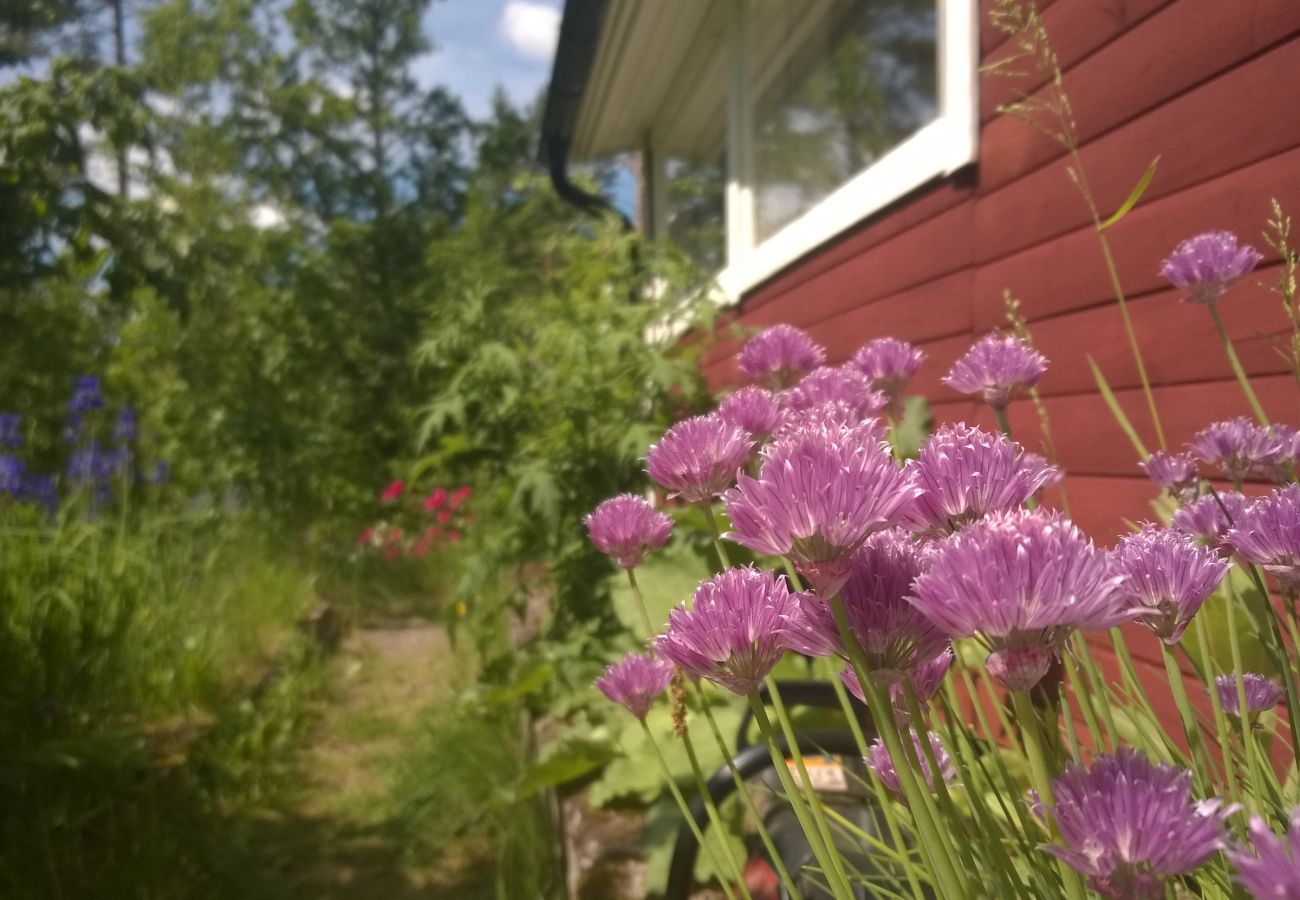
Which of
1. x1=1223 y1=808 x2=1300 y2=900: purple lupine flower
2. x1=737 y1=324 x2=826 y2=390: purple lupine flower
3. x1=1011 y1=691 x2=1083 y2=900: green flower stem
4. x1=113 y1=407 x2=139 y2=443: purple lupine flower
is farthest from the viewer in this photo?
x1=113 y1=407 x2=139 y2=443: purple lupine flower

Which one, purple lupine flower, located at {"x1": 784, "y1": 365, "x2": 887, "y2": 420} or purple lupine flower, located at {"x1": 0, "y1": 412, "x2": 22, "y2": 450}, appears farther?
purple lupine flower, located at {"x1": 0, "y1": 412, "x2": 22, "y2": 450}

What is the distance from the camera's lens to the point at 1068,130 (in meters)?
1.89

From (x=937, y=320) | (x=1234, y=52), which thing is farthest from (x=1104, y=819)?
(x=937, y=320)

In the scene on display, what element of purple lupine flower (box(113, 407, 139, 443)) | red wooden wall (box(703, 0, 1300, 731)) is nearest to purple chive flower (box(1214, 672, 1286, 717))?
red wooden wall (box(703, 0, 1300, 731))

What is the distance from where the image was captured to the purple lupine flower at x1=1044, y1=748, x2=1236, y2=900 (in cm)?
36

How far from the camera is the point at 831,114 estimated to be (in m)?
3.67

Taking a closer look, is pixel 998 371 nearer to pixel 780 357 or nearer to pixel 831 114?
pixel 780 357

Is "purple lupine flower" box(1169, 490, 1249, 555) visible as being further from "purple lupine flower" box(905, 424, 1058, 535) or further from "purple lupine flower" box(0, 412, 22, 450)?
"purple lupine flower" box(0, 412, 22, 450)

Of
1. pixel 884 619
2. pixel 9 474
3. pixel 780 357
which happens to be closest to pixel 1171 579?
pixel 884 619

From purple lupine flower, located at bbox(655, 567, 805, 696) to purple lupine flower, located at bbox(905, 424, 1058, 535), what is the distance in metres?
0.10

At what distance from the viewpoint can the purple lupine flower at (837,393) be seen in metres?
0.86

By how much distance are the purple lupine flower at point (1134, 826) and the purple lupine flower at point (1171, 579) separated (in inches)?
6.5

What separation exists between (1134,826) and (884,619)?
14 cm

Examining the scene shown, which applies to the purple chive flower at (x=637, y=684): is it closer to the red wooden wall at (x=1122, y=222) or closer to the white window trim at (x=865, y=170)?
the red wooden wall at (x=1122, y=222)
